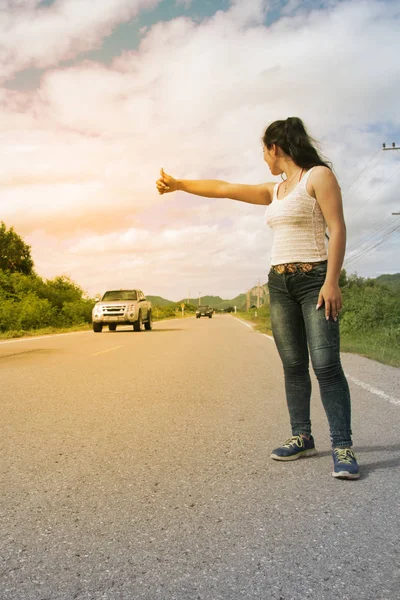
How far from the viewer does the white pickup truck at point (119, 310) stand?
79.7 feet

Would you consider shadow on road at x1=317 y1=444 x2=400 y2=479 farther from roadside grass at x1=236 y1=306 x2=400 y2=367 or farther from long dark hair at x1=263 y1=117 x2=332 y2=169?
roadside grass at x1=236 y1=306 x2=400 y2=367

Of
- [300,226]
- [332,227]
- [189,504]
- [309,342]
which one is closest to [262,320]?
[309,342]

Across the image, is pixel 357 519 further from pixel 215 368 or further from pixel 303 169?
pixel 215 368

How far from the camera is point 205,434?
5.14 m

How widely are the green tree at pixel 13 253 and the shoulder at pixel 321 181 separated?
141 ft

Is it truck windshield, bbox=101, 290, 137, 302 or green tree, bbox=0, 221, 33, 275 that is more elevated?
green tree, bbox=0, 221, 33, 275

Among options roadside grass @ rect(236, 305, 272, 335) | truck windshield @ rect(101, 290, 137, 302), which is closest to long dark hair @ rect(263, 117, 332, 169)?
roadside grass @ rect(236, 305, 272, 335)

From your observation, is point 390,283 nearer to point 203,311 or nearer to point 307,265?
point 203,311

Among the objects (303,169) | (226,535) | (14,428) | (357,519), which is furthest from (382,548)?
(14,428)

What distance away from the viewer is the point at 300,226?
389 cm

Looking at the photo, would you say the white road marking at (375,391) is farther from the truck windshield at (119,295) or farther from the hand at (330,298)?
the truck windshield at (119,295)

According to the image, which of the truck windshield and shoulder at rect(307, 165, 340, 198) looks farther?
the truck windshield

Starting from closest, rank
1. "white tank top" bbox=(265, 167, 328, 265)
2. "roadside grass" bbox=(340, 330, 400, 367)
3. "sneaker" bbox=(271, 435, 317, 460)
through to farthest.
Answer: "white tank top" bbox=(265, 167, 328, 265), "sneaker" bbox=(271, 435, 317, 460), "roadside grass" bbox=(340, 330, 400, 367)

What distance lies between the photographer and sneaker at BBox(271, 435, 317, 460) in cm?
421
